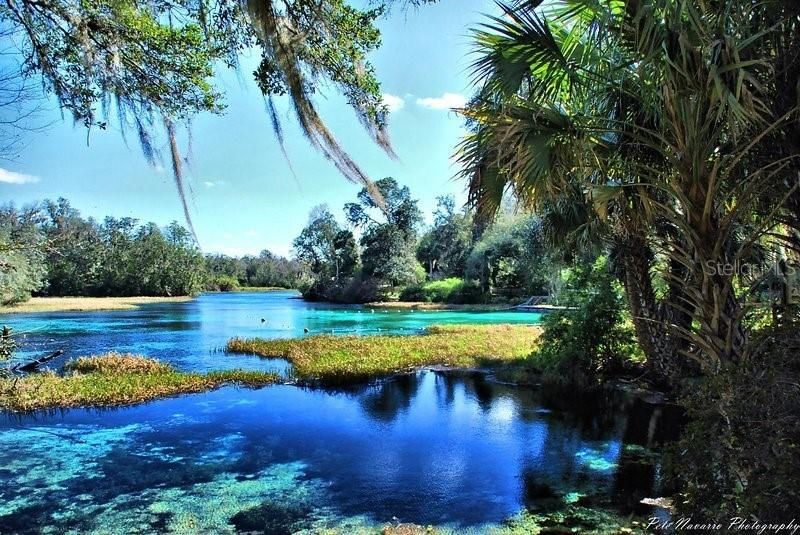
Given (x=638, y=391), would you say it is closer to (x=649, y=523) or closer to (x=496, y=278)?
(x=649, y=523)

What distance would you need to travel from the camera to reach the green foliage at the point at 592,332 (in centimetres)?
1109

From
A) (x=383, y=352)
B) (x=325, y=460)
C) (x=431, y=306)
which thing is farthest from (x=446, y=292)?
(x=325, y=460)

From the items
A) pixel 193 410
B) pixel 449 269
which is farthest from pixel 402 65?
pixel 449 269

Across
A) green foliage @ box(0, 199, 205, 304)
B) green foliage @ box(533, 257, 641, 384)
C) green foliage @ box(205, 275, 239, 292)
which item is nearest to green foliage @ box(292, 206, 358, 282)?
green foliage @ box(0, 199, 205, 304)

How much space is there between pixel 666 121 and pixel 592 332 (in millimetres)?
8758

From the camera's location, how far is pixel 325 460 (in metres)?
6.70

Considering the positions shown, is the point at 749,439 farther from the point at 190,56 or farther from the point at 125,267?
the point at 125,267

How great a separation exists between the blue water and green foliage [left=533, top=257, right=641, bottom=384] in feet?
4.57

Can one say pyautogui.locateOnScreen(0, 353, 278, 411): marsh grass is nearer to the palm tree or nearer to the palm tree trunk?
the palm tree trunk

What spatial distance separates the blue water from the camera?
16.5 ft

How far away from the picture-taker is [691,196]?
330cm

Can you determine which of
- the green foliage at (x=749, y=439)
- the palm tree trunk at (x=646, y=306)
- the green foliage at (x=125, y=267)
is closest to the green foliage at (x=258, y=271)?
the green foliage at (x=125, y=267)

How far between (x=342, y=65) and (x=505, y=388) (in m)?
9.58

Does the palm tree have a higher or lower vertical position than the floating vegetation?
higher
